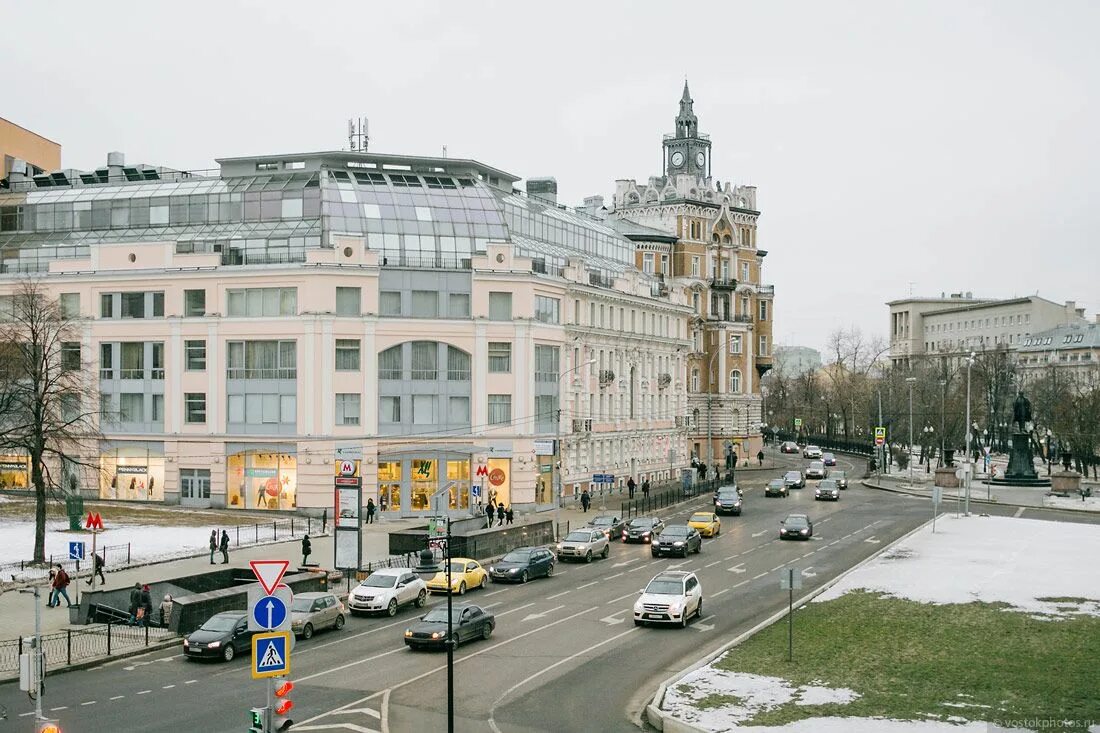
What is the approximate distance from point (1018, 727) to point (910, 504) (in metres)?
58.9

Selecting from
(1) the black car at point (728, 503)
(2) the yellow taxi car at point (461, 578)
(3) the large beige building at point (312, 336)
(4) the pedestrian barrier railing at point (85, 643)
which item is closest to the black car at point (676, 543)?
(2) the yellow taxi car at point (461, 578)

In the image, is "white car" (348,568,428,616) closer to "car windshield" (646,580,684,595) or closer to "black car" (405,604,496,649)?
"black car" (405,604,496,649)

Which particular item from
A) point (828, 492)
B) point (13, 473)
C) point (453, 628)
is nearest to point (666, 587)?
point (453, 628)

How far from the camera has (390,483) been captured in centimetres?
7125

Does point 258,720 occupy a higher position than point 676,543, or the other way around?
point 258,720

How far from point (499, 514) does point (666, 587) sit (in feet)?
96.4

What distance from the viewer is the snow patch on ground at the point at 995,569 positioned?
37781 millimetres

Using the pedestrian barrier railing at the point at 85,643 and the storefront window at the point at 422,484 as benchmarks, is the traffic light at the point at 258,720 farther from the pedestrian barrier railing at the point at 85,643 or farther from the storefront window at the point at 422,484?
the storefront window at the point at 422,484

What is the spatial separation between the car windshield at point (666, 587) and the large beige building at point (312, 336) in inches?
1366

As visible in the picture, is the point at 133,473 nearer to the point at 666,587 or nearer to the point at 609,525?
the point at 609,525

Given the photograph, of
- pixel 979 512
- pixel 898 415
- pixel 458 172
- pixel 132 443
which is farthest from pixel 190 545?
pixel 898 415

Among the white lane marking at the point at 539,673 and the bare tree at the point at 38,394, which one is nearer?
the white lane marking at the point at 539,673

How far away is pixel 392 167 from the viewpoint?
80.6 metres

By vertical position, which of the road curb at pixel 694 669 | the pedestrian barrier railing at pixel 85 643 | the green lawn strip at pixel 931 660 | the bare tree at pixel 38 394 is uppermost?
the bare tree at pixel 38 394
